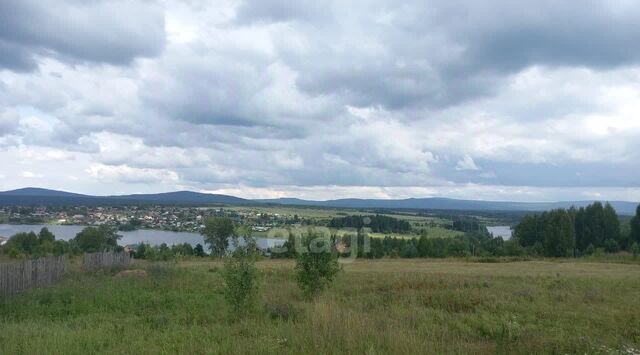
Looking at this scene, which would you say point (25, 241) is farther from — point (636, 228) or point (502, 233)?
point (502, 233)

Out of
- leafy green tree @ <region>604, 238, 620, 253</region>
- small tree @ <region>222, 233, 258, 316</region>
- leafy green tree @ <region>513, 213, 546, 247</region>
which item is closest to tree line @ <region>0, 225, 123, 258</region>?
small tree @ <region>222, 233, 258, 316</region>

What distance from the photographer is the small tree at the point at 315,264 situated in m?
14.5

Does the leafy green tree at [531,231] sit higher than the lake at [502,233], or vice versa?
the leafy green tree at [531,231]

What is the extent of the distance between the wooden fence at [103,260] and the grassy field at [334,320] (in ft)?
10.3

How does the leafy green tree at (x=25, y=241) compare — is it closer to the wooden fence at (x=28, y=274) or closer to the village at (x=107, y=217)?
the village at (x=107, y=217)

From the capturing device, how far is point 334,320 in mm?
9211

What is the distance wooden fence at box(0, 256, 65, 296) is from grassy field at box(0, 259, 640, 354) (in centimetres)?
60

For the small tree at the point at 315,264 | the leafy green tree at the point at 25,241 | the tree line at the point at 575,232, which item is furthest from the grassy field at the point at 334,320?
the tree line at the point at 575,232

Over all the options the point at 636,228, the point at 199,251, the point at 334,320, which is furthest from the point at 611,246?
the point at 334,320

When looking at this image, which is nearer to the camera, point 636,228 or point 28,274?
point 28,274

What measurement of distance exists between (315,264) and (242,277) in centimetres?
375

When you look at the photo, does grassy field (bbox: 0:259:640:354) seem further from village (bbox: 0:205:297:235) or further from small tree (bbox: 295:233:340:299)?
village (bbox: 0:205:297:235)

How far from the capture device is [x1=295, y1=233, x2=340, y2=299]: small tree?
47.7ft

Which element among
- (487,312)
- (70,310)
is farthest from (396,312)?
(70,310)
